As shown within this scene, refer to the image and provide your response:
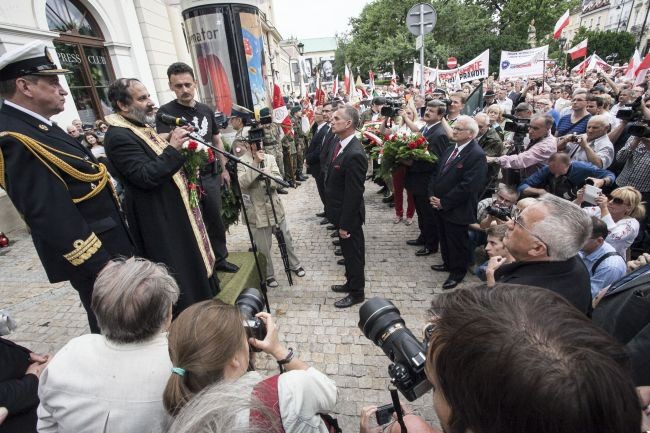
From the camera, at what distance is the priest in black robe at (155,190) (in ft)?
8.19

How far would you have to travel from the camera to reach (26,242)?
6184mm

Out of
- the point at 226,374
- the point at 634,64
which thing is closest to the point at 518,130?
the point at 226,374

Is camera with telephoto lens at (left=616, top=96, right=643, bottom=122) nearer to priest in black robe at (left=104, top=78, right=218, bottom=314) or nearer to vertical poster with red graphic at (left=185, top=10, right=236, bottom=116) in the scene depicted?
priest in black robe at (left=104, top=78, right=218, bottom=314)

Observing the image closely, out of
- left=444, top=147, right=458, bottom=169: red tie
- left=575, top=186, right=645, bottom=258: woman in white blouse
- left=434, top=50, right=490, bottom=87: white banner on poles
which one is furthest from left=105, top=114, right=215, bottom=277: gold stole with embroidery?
left=434, top=50, right=490, bottom=87: white banner on poles

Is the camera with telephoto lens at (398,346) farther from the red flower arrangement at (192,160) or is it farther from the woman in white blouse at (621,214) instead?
the woman in white blouse at (621,214)

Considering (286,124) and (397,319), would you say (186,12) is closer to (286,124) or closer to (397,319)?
(286,124)

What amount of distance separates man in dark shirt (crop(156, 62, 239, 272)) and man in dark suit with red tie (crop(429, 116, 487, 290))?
2.66 m

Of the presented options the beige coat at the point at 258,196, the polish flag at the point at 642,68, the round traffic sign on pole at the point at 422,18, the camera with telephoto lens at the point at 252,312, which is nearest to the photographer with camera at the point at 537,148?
the round traffic sign on pole at the point at 422,18

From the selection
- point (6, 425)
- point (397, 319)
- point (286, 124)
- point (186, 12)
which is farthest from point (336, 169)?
point (186, 12)

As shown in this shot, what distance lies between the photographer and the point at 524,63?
11867 mm

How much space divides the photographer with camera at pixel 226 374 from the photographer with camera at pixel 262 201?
8.31 feet

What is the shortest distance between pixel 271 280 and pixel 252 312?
113 inches

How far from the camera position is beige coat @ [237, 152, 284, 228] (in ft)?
13.1

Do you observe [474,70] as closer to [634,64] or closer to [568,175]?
[634,64]
